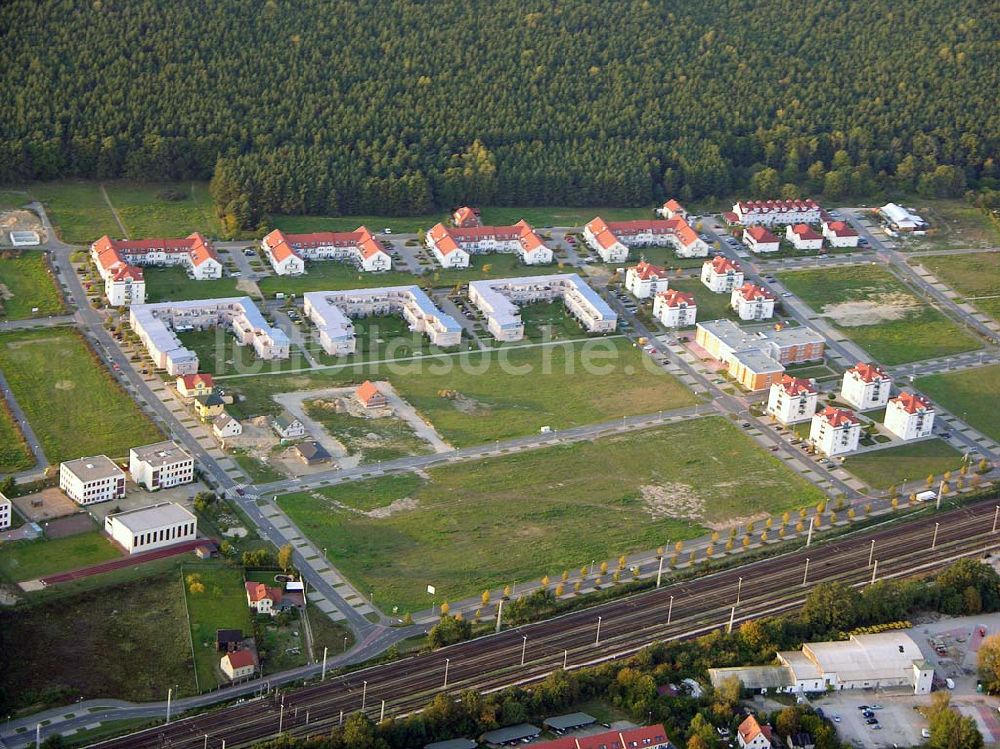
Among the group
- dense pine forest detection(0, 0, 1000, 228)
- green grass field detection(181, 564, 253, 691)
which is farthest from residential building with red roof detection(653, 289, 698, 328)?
green grass field detection(181, 564, 253, 691)

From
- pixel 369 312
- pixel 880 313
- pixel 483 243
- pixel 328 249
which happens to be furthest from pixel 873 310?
pixel 328 249

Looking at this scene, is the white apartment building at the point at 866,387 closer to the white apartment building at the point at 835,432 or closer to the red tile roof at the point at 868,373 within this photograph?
the red tile roof at the point at 868,373

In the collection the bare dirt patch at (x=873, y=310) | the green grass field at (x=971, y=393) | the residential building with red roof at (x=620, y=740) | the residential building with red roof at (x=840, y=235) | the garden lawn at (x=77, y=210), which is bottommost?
the green grass field at (x=971, y=393)

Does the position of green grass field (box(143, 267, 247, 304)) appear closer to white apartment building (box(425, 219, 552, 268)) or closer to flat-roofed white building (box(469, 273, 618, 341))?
white apartment building (box(425, 219, 552, 268))

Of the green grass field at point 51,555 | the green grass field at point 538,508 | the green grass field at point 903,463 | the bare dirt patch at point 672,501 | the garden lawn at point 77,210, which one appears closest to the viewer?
the green grass field at point 51,555

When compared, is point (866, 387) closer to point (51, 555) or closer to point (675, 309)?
point (675, 309)

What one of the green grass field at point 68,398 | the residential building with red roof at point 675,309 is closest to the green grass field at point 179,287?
the green grass field at point 68,398
